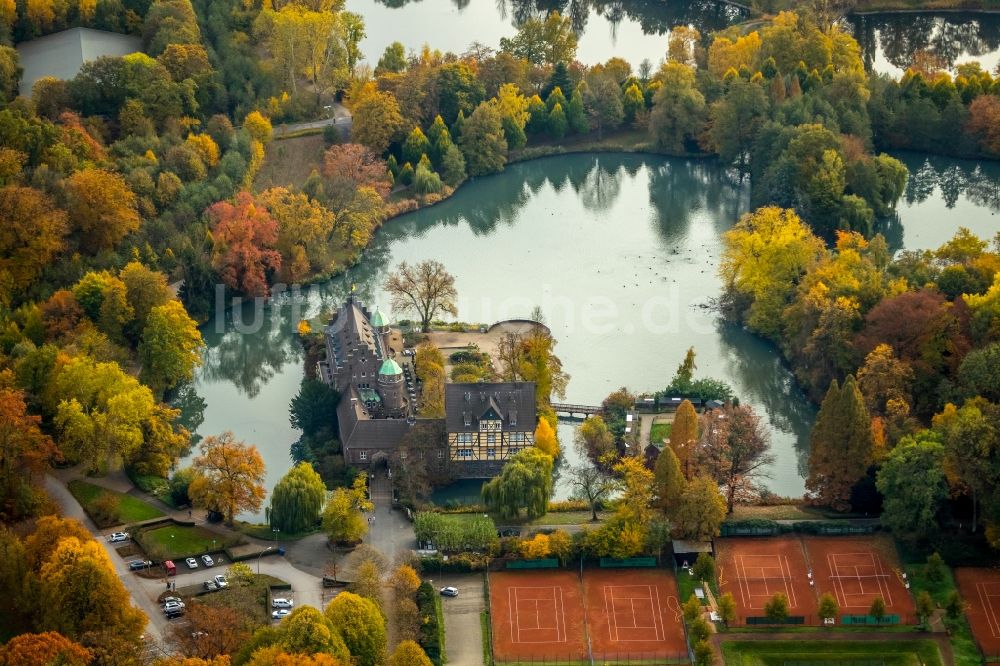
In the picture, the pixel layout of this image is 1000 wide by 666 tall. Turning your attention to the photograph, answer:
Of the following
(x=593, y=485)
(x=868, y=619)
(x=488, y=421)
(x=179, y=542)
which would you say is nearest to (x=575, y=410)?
(x=488, y=421)

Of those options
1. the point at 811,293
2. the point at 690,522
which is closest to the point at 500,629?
the point at 690,522

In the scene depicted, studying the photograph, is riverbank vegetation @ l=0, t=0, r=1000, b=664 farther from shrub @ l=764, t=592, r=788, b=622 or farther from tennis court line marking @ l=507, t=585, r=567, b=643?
shrub @ l=764, t=592, r=788, b=622

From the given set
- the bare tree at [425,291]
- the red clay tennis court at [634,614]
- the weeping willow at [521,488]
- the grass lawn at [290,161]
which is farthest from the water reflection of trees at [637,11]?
the red clay tennis court at [634,614]

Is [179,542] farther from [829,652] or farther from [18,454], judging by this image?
[829,652]

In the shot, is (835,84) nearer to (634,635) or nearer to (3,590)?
(634,635)

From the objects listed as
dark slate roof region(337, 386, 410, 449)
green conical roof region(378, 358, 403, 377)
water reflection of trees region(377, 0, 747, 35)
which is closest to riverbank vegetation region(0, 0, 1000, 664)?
dark slate roof region(337, 386, 410, 449)

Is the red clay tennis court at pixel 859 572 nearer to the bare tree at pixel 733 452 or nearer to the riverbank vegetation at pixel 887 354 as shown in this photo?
the riverbank vegetation at pixel 887 354

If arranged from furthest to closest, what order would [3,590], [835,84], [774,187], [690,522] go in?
[835,84] < [774,187] < [690,522] < [3,590]
